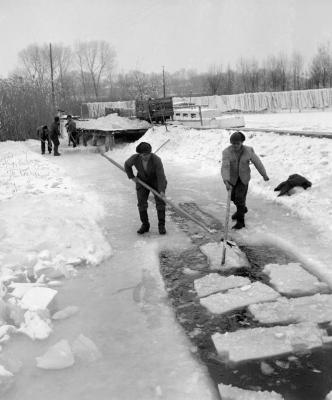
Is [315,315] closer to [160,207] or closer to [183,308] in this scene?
[183,308]

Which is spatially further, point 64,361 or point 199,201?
point 199,201

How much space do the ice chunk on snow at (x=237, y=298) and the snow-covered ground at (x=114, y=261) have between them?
1.60 ft

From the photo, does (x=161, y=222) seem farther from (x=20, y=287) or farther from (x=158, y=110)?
(x=158, y=110)

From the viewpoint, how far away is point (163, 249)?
6.59m

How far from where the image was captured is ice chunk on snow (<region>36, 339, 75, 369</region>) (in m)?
3.70

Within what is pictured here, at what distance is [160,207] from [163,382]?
3.95 metres

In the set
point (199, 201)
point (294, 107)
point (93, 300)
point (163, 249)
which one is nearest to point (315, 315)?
point (93, 300)

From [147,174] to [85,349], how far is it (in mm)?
3684

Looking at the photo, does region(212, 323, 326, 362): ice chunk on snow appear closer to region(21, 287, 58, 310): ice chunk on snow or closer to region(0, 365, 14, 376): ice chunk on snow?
region(0, 365, 14, 376): ice chunk on snow

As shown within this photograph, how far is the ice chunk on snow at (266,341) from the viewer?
3.72 meters

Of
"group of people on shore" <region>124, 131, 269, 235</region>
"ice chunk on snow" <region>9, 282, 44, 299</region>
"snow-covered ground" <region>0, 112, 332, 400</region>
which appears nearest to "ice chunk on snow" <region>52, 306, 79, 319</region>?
"snow-covered ground" <region>0, 112, 332, 400</region>

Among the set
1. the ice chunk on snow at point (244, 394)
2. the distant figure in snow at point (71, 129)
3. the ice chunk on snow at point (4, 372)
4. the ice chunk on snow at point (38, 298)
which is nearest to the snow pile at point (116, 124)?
the distant figure in snow at point (71, 129)

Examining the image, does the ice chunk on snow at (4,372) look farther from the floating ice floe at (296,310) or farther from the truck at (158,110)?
the truck at (158,110)

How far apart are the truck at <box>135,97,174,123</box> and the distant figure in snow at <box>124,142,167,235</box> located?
16.3m
